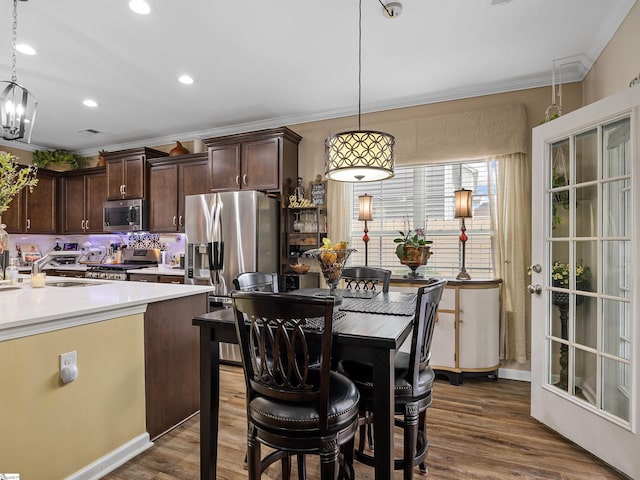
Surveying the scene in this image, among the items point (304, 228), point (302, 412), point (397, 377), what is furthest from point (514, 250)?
point (302, 412)

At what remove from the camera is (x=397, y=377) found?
5.60ft

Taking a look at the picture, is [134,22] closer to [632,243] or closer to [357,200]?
[357,200]

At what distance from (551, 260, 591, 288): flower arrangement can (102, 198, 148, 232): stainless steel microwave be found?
462 cm

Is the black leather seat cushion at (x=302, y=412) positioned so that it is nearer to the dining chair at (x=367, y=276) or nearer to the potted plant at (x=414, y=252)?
the dining chair at (x=367, y=276)

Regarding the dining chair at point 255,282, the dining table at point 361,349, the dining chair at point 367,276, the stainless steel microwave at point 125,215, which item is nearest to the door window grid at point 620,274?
the dining table at point 361,349

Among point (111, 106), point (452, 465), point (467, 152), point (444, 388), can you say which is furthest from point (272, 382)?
point (111, 106)

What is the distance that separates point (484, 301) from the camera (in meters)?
3.26

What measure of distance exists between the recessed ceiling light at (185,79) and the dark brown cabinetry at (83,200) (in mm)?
2797

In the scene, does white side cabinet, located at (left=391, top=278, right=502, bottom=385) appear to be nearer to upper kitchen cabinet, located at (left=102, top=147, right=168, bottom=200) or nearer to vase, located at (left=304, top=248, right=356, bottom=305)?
vase, located at (left=304, top=248, right=356, bottom=305)

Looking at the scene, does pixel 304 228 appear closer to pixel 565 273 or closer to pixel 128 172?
pixel 565 273

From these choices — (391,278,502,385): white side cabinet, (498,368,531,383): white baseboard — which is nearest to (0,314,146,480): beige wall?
(391,278,502,385): white side cabinet

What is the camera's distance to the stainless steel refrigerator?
3771 millimetres

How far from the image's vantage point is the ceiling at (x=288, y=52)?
7.74 ft

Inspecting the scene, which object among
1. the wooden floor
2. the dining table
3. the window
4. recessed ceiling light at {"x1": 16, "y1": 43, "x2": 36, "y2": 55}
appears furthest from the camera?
the window
